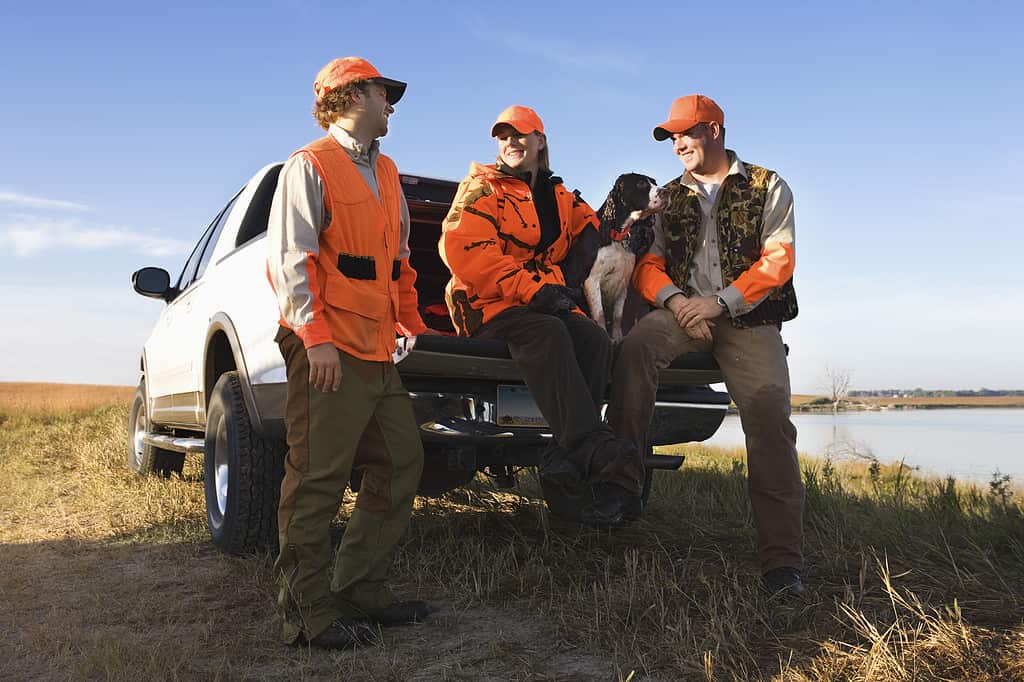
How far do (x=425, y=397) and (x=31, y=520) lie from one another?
152 inches

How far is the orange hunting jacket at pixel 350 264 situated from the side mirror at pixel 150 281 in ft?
11.5

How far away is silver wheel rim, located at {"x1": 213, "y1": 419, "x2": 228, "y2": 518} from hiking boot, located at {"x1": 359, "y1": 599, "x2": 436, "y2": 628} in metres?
1.38

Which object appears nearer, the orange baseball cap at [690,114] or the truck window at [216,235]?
the orange baseball cap at [690,114]

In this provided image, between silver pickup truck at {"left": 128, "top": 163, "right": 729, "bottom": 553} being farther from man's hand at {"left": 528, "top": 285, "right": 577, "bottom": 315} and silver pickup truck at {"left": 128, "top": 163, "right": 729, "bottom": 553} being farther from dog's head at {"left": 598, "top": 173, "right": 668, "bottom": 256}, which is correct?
dog's head at {"left": 598, "top": 173, "right": 668, "bottom": 256}

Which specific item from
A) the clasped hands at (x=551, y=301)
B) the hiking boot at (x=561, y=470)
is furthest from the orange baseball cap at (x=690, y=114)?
the hiking boot at (x=561, y=470)

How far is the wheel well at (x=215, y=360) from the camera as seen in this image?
492cm

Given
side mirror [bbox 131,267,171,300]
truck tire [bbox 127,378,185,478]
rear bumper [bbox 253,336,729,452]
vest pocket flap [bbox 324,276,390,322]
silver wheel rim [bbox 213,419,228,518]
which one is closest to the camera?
vest pocket flap [bbox 324,276,390,322]

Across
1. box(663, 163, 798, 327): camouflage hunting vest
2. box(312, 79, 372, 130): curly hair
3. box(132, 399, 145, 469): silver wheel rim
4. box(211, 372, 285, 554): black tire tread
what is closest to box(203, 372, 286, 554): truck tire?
box(211, 372, 285, 554): black tire tread

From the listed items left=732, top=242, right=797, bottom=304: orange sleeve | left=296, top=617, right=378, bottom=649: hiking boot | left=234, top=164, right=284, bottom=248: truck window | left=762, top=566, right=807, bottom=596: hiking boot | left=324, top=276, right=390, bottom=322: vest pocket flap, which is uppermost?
left=234, top=164, right=284, bottom=248: truck window

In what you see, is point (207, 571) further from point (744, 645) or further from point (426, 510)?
point (744, 645)

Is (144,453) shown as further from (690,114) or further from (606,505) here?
(690,114)

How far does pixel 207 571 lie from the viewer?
416 centimetres

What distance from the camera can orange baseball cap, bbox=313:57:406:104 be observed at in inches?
126

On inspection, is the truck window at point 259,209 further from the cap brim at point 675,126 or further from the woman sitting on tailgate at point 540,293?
the cap brim at point 675,126
